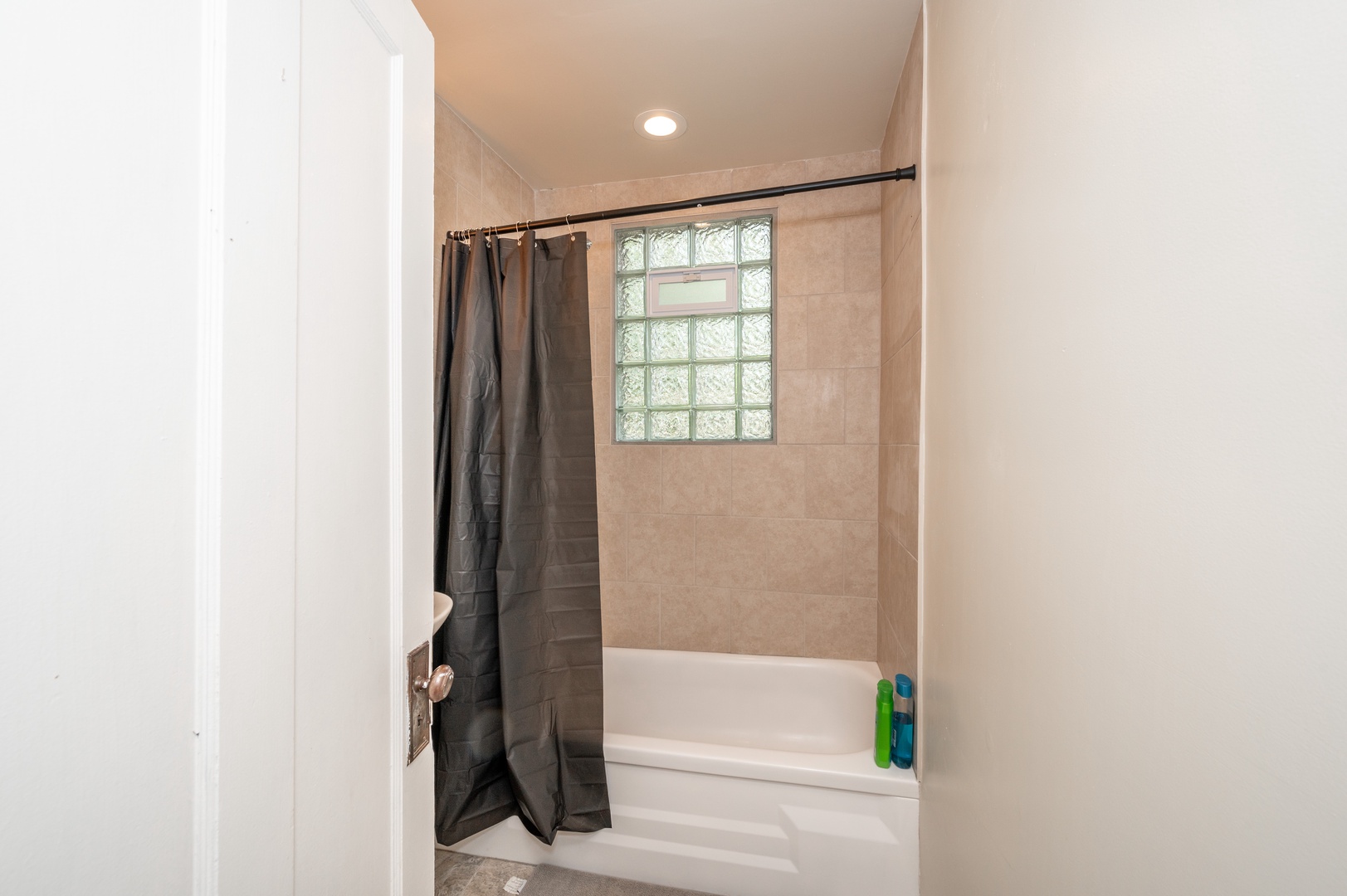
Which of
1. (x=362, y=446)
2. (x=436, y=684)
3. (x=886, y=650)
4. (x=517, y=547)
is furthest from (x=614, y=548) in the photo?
(x=362, y=446)

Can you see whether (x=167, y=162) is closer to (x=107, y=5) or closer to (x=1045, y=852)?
(x=107, y=5)

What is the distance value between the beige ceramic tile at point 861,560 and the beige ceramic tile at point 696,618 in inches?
19.4

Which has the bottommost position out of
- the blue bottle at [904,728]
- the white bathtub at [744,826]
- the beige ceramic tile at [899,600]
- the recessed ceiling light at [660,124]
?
the white bathtub at [744,826]

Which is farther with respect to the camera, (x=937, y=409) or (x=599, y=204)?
(x=599, y=204)

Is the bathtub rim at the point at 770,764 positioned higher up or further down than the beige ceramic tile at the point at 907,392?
further down

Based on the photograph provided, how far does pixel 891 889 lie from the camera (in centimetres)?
150

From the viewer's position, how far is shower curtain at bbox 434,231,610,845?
161 cm

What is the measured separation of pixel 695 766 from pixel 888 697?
0.58m

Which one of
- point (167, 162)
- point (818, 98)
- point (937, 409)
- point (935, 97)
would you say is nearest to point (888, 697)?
point (937, 409)

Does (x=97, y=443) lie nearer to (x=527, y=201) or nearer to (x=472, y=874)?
(x=472, y=874)

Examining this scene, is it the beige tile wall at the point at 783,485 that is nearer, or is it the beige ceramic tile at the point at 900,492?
the beige ceramic tile at the point at 900,492

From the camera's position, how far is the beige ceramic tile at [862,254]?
2.26 m

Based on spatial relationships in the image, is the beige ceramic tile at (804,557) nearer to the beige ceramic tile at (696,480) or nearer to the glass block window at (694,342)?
the beige ceramic tile at (696,480)

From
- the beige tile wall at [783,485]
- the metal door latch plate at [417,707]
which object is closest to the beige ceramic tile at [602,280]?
the beige tile wall at [783,485]
